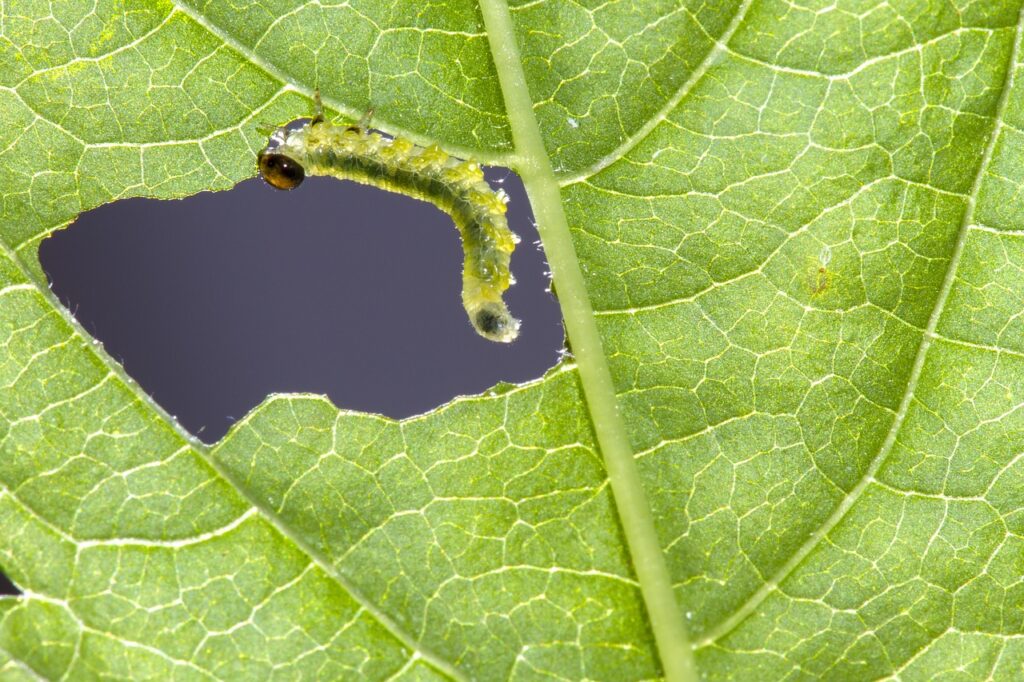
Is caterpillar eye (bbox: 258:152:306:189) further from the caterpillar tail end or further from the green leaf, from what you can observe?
the caterpillar tail end

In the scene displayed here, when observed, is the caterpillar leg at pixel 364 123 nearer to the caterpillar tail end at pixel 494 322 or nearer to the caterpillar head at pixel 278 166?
the caterpillar head at pixel 278 166

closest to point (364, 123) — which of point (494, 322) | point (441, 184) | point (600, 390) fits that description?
point (441, 184)

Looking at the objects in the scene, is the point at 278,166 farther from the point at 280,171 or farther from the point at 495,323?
the point at 495,323

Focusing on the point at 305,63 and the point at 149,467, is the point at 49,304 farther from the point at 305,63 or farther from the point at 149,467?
the point at 305,63

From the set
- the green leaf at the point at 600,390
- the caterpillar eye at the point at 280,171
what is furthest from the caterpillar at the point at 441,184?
the green leaf at the point at 600,390

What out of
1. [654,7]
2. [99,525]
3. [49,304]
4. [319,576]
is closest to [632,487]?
[319,576]

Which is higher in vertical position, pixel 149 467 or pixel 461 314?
pixel 149 467

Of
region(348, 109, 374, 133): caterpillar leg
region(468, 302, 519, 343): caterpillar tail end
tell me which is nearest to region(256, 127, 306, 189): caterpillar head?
region(348, 109, 374, 133): caterpillar leg
